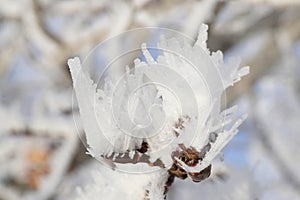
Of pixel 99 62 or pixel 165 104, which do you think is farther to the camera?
pixel 99 62

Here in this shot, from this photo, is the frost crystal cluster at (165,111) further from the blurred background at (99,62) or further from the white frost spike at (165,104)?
the blurred background at (99,62)

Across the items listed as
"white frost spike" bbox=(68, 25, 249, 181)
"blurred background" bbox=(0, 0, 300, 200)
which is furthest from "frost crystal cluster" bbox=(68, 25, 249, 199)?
"blurred background" bbox=(0, 0, 300, 200)

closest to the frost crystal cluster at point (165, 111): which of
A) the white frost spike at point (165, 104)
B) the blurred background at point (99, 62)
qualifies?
the white frost spike at point (165, 104)

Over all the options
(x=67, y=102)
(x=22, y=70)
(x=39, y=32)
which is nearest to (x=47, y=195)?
(x=39, y=32)

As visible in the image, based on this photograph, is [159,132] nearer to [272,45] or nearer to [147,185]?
[147,185]

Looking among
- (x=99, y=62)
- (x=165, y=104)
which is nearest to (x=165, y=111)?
(x=165, y=104)

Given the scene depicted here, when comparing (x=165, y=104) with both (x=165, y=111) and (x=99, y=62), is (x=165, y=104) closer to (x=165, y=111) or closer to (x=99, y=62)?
(x=165, y=111)
